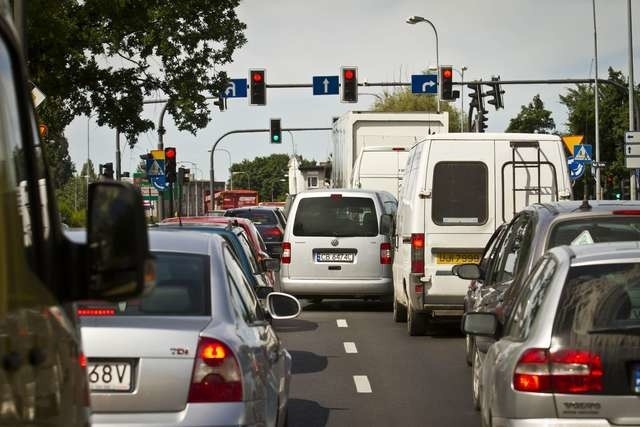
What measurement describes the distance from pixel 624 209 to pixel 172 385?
428 cm

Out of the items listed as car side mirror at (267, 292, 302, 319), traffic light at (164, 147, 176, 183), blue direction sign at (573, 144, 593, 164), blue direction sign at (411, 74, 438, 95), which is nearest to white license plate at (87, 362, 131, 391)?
car side mirror at (267, 292, 302, 319)

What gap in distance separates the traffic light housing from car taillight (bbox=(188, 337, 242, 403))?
172 ft

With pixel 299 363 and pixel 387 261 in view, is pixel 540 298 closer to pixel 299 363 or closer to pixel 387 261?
pixel 299 363

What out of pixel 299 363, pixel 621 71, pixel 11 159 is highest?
pixel 621 71

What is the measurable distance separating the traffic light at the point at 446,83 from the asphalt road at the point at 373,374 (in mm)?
22458

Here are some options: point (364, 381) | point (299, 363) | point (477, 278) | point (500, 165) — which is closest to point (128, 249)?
point (477, 278)

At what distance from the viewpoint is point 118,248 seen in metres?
3.58

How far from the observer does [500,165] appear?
55.3 feet

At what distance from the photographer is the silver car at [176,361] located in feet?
21.9

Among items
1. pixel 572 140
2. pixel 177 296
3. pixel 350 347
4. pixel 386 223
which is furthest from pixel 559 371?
pixel 572 140

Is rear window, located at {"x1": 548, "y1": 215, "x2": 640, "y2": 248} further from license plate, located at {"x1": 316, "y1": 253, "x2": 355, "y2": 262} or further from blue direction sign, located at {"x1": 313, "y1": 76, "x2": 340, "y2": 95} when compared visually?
blue direction sign, located at {"x1": 313, "y1": 76, "x2": 340, "y2": 95}

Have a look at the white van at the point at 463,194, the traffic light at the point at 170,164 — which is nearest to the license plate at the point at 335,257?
the white van at the point at 463,194

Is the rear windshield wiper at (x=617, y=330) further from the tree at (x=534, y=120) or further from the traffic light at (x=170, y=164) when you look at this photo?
the tree at (x=534, y=120)

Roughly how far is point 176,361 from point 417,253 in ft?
33.7
